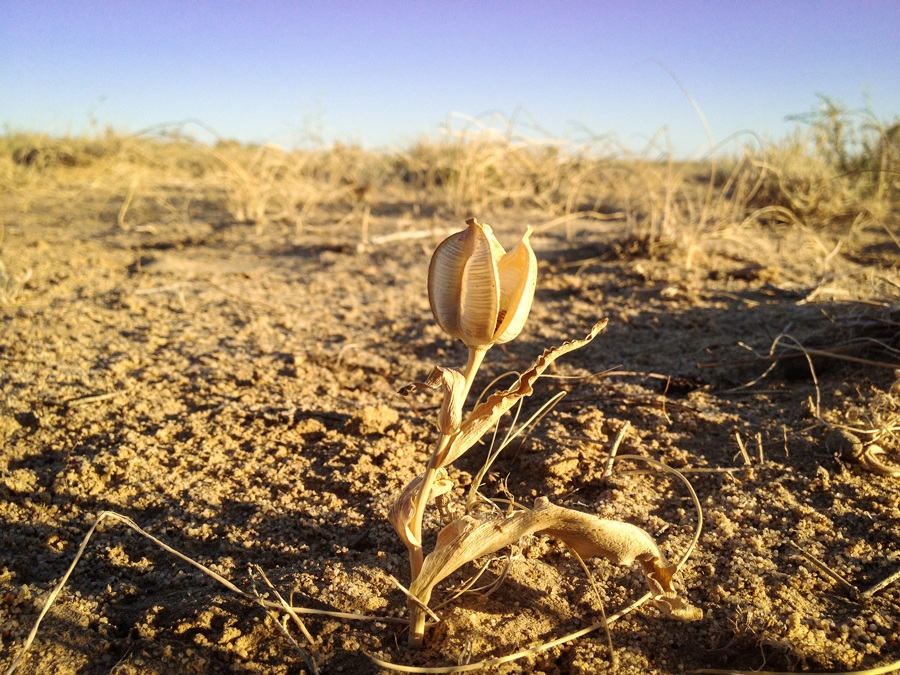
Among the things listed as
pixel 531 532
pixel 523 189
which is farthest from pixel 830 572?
pixel 523 189

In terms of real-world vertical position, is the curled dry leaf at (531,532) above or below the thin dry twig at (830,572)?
above

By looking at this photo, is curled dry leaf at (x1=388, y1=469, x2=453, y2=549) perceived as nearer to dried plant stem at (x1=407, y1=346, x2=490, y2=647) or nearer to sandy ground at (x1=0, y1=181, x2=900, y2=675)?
dried plant stem at (x1=407, y1=346, x2=490, y2=647)

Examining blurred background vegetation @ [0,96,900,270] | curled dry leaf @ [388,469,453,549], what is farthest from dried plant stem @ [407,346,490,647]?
blurred background vegetation @ [0,96,900,270]

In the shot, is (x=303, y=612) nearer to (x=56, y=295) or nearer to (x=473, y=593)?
(x=473, y=593)

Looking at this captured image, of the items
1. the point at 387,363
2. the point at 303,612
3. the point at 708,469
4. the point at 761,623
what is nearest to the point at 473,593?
the point at 303,612

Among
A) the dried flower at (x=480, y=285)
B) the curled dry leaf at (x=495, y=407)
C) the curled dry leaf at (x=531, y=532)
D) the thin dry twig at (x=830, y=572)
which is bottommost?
the thin dry twig at (x=830, y=572)

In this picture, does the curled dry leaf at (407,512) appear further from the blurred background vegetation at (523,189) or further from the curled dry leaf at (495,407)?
the blurred background vegetation at (523,189)

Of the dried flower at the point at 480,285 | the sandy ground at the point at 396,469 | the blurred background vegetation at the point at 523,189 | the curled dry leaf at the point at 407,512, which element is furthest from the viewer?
the blurred background vegetation at the point at 523,189

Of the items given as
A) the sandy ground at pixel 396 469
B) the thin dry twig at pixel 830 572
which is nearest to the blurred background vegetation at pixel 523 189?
the sandy ground at pixel 396 469
